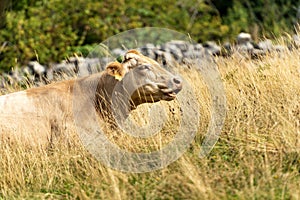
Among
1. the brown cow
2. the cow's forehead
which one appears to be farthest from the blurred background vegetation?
the cow's forehead

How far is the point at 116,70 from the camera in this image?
27.4 feet

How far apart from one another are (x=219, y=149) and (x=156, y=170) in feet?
2.59

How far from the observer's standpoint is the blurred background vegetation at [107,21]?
17.5m

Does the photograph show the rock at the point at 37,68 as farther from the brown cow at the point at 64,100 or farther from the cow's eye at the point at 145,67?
the cow's eye at the point at 145,67

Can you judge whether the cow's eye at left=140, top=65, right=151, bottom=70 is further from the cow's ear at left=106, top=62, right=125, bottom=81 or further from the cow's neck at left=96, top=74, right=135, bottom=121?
the cow's neck at left=96, top=74, right=135, bottom=121

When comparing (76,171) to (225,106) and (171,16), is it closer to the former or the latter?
(225,106)

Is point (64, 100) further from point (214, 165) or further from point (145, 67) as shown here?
A: point (214, 165)

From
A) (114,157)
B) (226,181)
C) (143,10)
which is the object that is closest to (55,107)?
(114,157)

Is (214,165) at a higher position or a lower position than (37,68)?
lower

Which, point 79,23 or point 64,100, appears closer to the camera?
point 64,100

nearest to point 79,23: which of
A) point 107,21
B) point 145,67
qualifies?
→ point 107,21

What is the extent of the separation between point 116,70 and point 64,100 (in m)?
0.81

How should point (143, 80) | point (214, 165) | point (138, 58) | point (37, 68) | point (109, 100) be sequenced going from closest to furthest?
point (214, 165) → point (143, 80) → point (138, 58) → point (109, 100) → point (37, 68)

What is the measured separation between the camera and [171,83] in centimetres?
799
